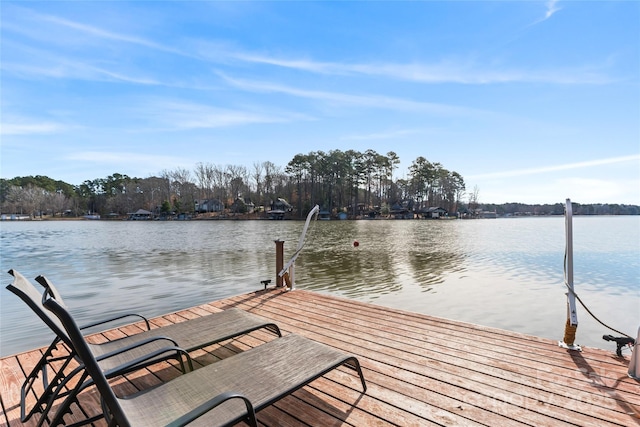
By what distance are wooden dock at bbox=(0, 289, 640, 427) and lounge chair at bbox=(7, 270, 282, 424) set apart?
25 cm

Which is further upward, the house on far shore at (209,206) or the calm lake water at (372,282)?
the house on far shore at (209,206)

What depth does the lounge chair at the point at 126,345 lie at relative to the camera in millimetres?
1915

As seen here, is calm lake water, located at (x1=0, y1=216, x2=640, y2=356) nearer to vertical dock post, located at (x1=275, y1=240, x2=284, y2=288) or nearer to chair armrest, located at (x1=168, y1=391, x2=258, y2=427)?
vertical dock post, located at (x1=275, y1=240, x2=284, y2=288)

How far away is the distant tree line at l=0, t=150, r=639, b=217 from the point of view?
6788 centimetres

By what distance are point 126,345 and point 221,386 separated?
1104mm

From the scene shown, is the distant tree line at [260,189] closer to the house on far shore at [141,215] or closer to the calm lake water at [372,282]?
the house on far shore at [141,215]

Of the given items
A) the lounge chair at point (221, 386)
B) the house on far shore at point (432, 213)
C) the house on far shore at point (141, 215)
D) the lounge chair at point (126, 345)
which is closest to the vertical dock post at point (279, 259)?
the lounge chair at point (126, 345)

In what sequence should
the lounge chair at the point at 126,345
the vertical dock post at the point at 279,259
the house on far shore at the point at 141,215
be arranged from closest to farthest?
the lounge chair at the point at 126,345 < the vertical dock post at the point at 279,259 < the house on far shore at the point at 141,215

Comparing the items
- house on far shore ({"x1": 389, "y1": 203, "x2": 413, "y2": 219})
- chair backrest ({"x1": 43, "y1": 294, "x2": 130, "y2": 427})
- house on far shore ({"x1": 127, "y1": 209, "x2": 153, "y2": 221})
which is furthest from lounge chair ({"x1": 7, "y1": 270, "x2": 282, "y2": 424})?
house on far shore ({"x1": 127, "y1": 209, "x2": 153, "y2": 221})

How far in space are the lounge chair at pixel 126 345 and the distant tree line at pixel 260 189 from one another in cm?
6256

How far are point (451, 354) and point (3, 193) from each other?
110944mm

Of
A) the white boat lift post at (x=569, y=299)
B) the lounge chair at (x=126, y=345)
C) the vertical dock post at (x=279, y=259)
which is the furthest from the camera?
the vertical dock post at (x=279, y=259)

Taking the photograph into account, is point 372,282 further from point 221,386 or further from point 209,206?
point 209,206

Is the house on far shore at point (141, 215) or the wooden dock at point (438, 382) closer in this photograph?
the wooden dock at point (438, 382)
